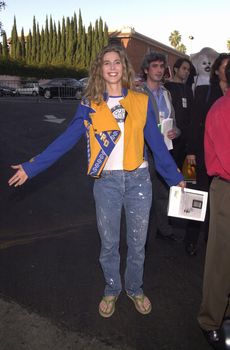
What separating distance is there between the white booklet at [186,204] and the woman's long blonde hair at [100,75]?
0.85 meters

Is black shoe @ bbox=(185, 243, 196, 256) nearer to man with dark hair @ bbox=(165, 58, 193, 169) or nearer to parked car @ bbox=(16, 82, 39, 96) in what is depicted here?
man with dark hair @ bbox=(165, 58, 193, 169)

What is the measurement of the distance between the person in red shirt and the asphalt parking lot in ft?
0.95

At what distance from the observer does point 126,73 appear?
10.1ft

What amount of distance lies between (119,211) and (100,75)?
3.26 ft

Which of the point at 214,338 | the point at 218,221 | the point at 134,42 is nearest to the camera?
the point at 218,221

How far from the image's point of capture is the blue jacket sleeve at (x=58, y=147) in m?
3.03

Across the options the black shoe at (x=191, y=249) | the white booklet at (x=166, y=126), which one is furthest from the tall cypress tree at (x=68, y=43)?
the black shoe at (x=191, y=249)

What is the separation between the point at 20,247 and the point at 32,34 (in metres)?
57.6

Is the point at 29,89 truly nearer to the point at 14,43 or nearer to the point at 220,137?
the point at 14,43

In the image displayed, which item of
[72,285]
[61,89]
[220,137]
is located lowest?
[61,89]

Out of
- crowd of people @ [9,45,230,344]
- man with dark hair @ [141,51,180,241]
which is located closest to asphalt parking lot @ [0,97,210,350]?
crowd of people @ [9,45,230,344]

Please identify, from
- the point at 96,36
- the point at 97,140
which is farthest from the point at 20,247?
the point at 96,36

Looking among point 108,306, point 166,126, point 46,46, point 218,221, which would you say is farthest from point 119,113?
point 46,46

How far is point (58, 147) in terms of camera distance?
3080mm
